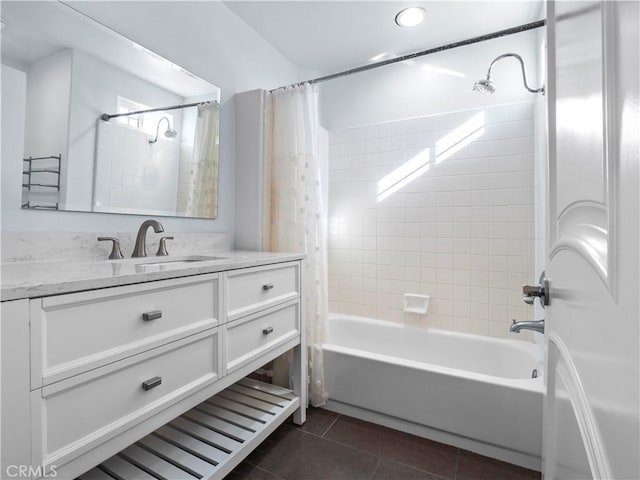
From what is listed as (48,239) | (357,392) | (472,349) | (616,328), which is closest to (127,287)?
(48,239)

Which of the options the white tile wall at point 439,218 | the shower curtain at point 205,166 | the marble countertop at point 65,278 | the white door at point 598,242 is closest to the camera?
the white door at point 598,242

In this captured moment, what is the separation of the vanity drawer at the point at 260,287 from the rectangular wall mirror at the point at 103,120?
65 centimetres

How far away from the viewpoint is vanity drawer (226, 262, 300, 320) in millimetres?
1283

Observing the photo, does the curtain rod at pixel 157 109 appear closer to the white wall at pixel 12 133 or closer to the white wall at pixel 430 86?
the white wall at pixel 12 133

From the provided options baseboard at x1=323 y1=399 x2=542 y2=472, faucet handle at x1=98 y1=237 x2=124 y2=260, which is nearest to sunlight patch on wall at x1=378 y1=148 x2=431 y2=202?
baseboard at x1=323 y1=399 x2=542 y2=472

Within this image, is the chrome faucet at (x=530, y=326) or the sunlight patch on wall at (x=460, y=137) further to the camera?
the sunlight patch on wall at (x=460, y=137)

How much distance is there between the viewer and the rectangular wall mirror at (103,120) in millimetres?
1174

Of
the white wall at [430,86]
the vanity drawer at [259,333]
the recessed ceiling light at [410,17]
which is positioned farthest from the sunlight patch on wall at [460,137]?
the vanity drawer at [259,333]

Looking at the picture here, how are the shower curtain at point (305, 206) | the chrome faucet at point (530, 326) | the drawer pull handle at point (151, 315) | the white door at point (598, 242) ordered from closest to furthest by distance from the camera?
the white door at point (598, 242) → the chrome faucet at point (530, 326) → the drawer pull handle at point (151, 315) → the shower curtain at point (305, 206)

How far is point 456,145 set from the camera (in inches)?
93.3

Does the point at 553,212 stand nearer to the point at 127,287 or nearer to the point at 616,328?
the point at 616,328

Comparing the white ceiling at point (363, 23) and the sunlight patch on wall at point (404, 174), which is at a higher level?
the white ceiling at point (363, 23)

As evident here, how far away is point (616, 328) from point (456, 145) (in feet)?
7.67

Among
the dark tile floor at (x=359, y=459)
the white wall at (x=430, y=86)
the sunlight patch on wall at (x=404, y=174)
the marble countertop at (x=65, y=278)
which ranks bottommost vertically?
the dark tile floor at (x=359, y=459)
